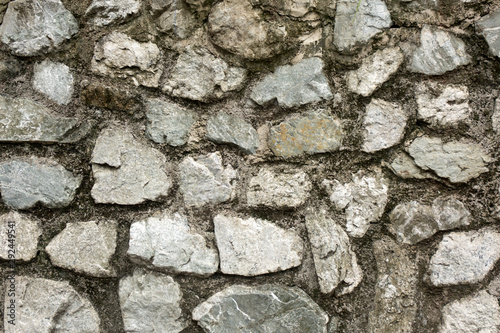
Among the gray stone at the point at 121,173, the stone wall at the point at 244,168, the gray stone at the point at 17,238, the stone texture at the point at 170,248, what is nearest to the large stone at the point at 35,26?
the stone wall at the point at 244,168

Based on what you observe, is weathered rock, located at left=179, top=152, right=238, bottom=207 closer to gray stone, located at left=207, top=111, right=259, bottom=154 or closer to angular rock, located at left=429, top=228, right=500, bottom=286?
gray stone, located at left=207, top=111, right=259, bottom=154

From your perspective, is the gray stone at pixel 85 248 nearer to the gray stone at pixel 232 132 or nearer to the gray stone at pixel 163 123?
the gray stone at pixel 163 123

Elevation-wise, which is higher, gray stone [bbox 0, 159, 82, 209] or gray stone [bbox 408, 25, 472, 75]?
gray stone [bbox 408, 25, 472, 75]

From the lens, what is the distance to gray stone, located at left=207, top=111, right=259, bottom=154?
52.3 inches

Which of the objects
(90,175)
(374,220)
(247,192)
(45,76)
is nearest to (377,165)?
(374,220)

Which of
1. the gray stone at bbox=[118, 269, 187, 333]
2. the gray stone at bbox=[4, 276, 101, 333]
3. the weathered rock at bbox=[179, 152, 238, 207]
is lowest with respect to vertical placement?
the gray stone at bbox=[4, 276, 101, 333]

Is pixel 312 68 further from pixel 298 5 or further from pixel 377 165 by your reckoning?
pixel 377 165

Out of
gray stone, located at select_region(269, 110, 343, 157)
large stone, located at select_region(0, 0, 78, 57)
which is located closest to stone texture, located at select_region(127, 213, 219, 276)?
gray stone, located at select_region(269, 110, 343, 157)

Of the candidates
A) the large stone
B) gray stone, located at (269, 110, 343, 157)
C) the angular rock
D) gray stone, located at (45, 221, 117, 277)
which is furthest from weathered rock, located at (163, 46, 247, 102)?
the angular rock

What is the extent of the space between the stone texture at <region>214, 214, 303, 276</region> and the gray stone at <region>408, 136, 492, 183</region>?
443 mm

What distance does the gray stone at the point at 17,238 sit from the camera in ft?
4.26

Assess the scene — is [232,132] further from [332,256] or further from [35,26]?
[35,26]

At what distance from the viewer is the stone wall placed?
1272 mm

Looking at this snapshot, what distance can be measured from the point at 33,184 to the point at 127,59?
466 mm
